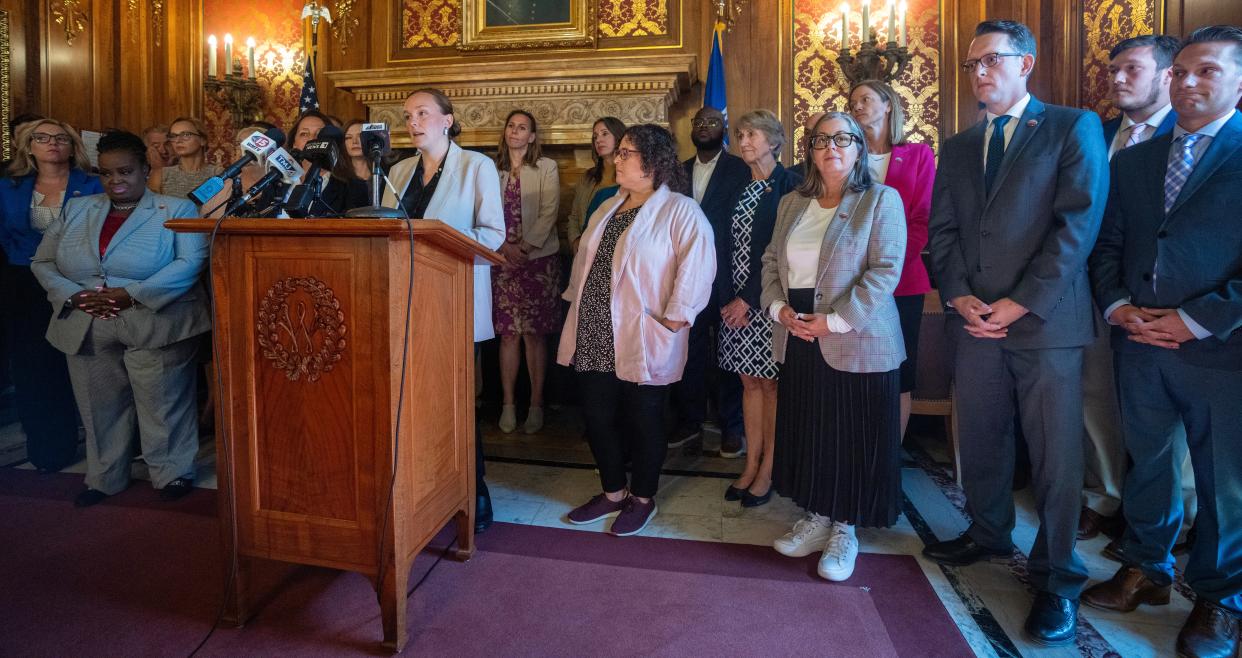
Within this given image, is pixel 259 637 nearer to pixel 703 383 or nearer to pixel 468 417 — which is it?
pixel 468 417

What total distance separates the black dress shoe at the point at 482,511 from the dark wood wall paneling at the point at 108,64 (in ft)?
14.5

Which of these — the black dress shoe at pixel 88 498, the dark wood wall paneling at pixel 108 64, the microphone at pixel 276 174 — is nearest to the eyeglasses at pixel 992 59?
the microphone at pixel 276 174

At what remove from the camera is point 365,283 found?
1.48m

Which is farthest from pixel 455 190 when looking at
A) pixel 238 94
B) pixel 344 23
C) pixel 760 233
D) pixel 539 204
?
pixel 238 94

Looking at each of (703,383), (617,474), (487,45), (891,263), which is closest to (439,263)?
(617,474)

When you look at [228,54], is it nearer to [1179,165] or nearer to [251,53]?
[251,53]

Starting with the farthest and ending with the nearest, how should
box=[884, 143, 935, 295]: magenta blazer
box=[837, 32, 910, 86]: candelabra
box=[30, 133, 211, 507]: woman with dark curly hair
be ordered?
box=[837, 32, 910, 86]: candelabra → box=[30, 133, 211, 507]: woman with dark curly hair → box=[884, 143, 935, 295]: magenta blazer

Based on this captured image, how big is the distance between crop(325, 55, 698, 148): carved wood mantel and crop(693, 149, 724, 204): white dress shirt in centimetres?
110

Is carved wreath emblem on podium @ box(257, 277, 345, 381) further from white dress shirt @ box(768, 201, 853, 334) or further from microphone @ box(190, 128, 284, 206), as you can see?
white dress shirt @ box(768, 201, 853, 334)

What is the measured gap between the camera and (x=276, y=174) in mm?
1624

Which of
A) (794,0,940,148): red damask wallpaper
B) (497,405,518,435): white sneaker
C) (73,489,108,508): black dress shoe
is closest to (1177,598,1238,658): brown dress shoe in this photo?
(497,405,518,435): white sneaker

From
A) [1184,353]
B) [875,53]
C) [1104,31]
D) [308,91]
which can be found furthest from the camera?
[308,91]

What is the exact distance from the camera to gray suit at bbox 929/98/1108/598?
67.5 inches

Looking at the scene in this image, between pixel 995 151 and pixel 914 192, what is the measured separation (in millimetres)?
564
